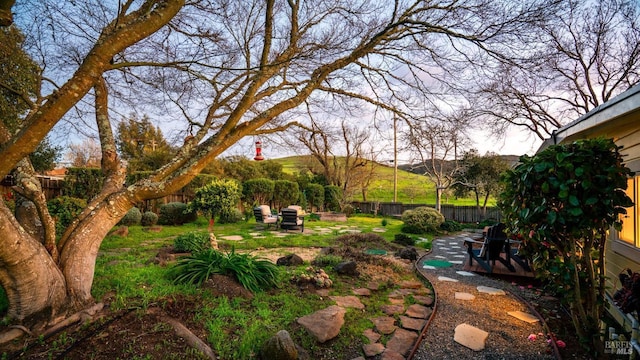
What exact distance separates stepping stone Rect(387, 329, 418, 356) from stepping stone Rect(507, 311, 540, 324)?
147cm

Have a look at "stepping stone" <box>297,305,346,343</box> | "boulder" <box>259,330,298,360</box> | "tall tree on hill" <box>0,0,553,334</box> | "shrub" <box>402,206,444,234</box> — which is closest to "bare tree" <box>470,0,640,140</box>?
"tall tree on hill" <box>0,0,553,334</box>

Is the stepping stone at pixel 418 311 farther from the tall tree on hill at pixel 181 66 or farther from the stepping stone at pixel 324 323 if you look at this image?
the tall tree on hill at pixel 181 66

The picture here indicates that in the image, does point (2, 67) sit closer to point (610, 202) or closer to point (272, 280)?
point (272, 280)

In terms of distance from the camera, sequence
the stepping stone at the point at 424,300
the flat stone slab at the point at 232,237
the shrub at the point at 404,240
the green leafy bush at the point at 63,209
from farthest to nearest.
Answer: the shrub at the point at 404,240
the flat stone slab at the point at 232,237
the green leafy bush at the point at 63,209
the stepping stone at the point at 424,300

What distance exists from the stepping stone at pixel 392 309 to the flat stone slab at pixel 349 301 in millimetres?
276

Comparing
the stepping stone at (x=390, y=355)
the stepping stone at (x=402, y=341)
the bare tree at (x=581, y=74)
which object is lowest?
the stepping stone at (x=402, y=341)

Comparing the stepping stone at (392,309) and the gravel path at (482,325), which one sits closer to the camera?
the gravel path at (482,325)

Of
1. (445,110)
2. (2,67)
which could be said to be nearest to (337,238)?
(445,110)

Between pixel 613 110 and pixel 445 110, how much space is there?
189cm

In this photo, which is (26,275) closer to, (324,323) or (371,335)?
(324,323)

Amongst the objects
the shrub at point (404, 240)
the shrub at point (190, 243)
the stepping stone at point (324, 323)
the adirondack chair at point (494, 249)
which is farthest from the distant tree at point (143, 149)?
the adirondack chair at point (494, 249)

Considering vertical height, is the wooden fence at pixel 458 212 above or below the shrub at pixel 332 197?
below

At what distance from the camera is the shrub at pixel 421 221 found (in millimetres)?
10867

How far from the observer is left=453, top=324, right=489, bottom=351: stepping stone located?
9.05ft
